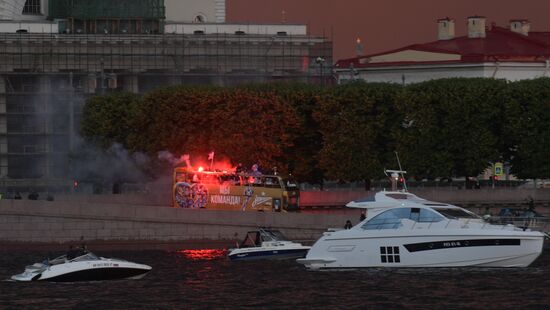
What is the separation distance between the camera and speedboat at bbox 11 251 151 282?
3194 inches

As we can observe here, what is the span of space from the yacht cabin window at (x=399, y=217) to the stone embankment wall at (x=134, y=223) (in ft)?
67.8

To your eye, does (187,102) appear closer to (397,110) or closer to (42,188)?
(397,110)

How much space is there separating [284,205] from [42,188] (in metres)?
34.9

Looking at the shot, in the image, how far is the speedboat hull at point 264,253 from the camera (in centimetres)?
8969

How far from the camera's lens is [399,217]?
3243 inches

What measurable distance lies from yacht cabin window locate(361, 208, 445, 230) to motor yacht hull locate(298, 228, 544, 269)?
0.35 meters

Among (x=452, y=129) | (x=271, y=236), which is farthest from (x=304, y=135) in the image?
(x=271, y=236)

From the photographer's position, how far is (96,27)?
165250mm

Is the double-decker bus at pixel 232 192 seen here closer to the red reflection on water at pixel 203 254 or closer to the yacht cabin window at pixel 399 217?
the red reflection on water at pixel 203 254

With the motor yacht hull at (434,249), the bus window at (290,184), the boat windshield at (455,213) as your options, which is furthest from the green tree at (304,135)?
the motor yacht hull at (434,249)

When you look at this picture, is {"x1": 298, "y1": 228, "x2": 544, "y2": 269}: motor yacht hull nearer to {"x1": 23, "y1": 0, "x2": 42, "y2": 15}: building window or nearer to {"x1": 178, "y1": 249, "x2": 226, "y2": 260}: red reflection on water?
{"x1": 178, "y1": 249, "x2": 226, "y2": 260}: red reflection on water

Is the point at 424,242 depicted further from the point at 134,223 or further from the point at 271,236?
the point at 134,223

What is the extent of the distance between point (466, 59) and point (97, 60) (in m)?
28.3

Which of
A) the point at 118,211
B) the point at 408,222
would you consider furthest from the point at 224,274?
the point at 118,211
